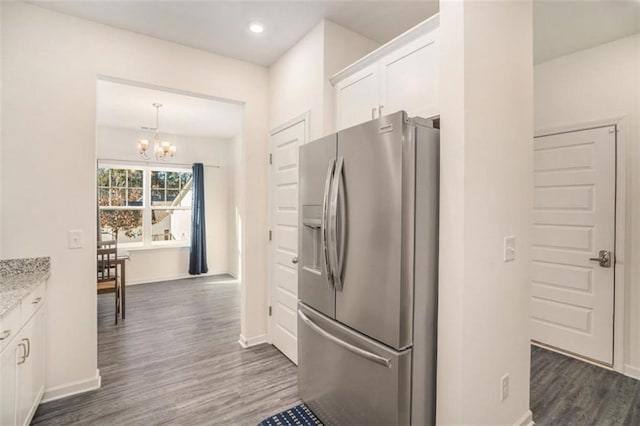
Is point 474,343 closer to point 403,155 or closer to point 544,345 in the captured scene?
point 403,155

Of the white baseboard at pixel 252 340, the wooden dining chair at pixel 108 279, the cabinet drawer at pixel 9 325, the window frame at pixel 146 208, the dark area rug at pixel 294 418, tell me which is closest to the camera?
the cabinet drawer at pixel 9 325

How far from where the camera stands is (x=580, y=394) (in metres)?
2.38

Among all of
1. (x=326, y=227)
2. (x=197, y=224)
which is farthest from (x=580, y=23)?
(x=197, y=224)

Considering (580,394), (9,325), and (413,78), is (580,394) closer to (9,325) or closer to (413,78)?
(413,78)

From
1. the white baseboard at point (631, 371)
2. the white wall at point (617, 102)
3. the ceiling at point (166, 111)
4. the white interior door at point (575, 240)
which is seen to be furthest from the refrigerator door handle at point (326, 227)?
the white baseboard at point (631, 371)

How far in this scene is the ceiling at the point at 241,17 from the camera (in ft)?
7.60

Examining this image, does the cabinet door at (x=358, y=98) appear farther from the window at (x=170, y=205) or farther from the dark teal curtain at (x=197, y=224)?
the window at (x=170, y=205)

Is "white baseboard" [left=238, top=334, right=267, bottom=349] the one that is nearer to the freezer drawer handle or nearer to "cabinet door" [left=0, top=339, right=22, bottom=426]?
the freezer drawer handle

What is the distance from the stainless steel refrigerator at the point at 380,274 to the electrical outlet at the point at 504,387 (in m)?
0.44

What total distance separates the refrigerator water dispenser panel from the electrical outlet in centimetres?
120

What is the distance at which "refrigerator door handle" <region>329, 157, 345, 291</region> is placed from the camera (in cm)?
181

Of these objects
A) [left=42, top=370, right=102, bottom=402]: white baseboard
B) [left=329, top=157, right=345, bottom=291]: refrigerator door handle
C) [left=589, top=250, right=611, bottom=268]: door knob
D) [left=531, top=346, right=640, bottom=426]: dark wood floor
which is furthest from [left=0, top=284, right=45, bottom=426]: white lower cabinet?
[left=589, top=250, right=611, bottom=268]: door knob

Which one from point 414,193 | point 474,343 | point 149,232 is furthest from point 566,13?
point 149,232

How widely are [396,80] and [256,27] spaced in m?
1.34
